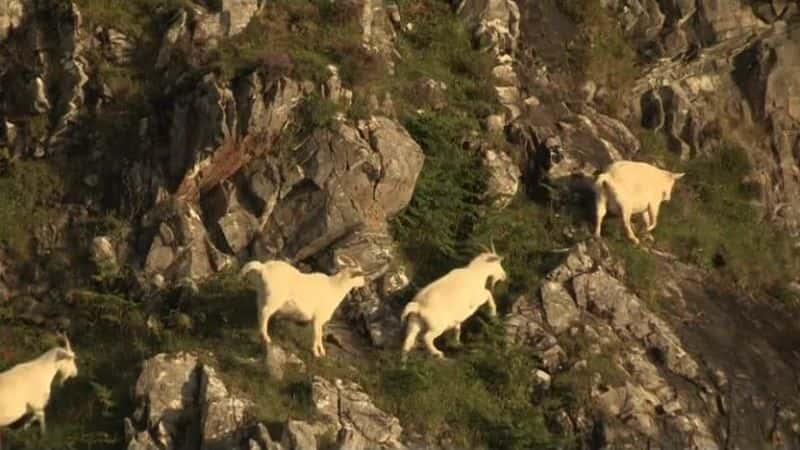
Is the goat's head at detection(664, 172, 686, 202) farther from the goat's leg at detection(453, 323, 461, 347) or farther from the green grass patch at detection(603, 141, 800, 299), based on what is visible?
the goat's leg at detection(453, 323, 461, 347)

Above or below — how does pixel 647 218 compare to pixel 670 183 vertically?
below

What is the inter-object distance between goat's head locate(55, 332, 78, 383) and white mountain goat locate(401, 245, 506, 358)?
190 inches

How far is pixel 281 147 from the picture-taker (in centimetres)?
2928

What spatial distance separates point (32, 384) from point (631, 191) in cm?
1056

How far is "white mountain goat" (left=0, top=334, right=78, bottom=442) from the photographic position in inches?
1005

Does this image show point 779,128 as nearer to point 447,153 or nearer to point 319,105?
point 447,153

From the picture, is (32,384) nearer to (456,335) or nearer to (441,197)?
(456,335)

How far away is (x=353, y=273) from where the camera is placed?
1075 inches

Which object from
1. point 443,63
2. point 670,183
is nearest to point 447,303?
point 670,183

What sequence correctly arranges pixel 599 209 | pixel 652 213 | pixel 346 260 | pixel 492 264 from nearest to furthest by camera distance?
pixel 492 264
pixel 346 260
pixel 599 209
pixel 652 213

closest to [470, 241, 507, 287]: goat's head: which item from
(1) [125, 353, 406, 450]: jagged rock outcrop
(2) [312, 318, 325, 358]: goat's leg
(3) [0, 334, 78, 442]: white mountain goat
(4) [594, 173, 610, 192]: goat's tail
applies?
(4) [594, 173, 610, 192]: goat's tail

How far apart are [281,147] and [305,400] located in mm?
5096

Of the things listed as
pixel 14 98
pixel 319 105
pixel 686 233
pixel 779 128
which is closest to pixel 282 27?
pixel 319 105

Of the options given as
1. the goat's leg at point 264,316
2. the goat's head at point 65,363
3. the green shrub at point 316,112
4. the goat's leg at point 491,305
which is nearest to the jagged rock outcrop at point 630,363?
the goat's leg at point 491,305
